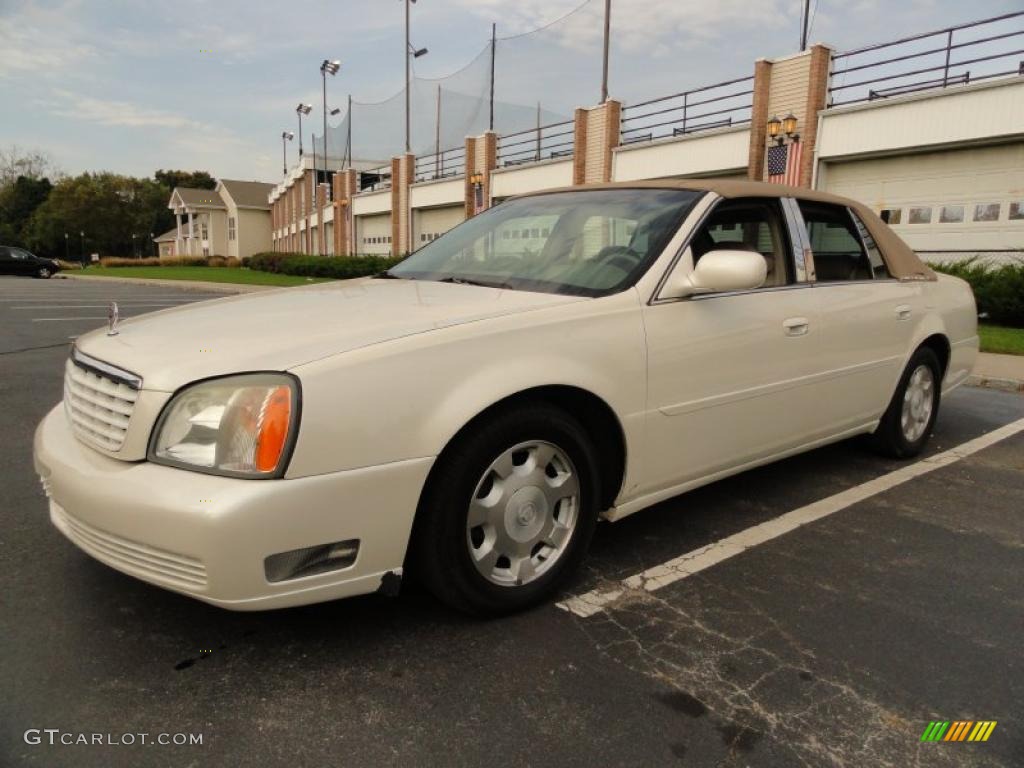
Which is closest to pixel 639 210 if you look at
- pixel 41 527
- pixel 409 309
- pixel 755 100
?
pixel 409 309

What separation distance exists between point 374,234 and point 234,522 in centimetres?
4168

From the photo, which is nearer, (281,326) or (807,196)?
(281,326)

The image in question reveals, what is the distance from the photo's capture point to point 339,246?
1859 inches

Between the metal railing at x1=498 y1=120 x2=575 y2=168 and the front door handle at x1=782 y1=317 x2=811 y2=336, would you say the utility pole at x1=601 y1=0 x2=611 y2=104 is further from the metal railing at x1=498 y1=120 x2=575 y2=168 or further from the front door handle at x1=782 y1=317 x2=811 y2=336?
the front door handle at x1=782 y1=317 x2=811 y2=336

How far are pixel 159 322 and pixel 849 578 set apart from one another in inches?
113

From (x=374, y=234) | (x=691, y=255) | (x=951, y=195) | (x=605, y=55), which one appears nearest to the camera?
(x=691, y=255)

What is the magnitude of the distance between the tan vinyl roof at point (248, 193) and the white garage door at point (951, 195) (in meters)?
70.8

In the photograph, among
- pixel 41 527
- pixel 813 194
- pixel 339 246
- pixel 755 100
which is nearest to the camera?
pixel 41 527

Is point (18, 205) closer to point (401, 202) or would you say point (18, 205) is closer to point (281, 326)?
point (401, 202)

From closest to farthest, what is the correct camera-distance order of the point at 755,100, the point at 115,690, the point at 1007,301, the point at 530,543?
the point at 115,690, the point at 530,543, the point at 1007,301, the point at 755,100

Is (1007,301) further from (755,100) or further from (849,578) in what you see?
(849,578)

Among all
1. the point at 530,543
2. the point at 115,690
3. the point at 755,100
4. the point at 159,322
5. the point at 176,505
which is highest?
the point at 755,100

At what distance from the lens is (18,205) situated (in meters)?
91.1

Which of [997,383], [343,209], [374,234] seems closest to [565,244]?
[997,383]
